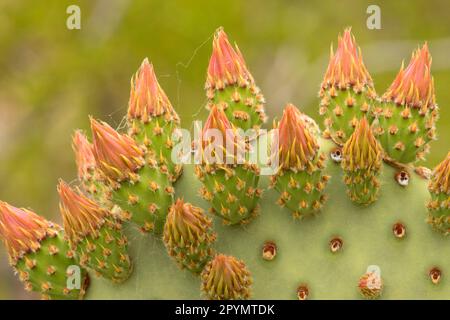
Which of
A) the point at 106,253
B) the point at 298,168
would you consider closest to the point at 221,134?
the point at 298,168

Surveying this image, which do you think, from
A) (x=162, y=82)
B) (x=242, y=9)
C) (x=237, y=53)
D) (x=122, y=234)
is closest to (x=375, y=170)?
(x=237, y=53)

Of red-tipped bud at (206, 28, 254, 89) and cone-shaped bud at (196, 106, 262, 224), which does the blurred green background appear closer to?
red-tipped bud at (206, 28, 254, 89)

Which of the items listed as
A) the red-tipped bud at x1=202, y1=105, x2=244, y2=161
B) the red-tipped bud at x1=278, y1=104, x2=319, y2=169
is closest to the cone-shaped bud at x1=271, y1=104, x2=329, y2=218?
the red-tipped bud at x1=278, y1=104, x2=319, y2=169

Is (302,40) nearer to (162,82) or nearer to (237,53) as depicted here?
(162,82)

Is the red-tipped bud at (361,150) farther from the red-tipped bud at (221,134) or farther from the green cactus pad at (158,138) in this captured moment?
the green cactus pad at (158,138)

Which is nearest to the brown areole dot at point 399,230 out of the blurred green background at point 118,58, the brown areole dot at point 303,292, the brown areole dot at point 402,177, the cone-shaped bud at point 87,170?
the brown areole dot at point 402,177
